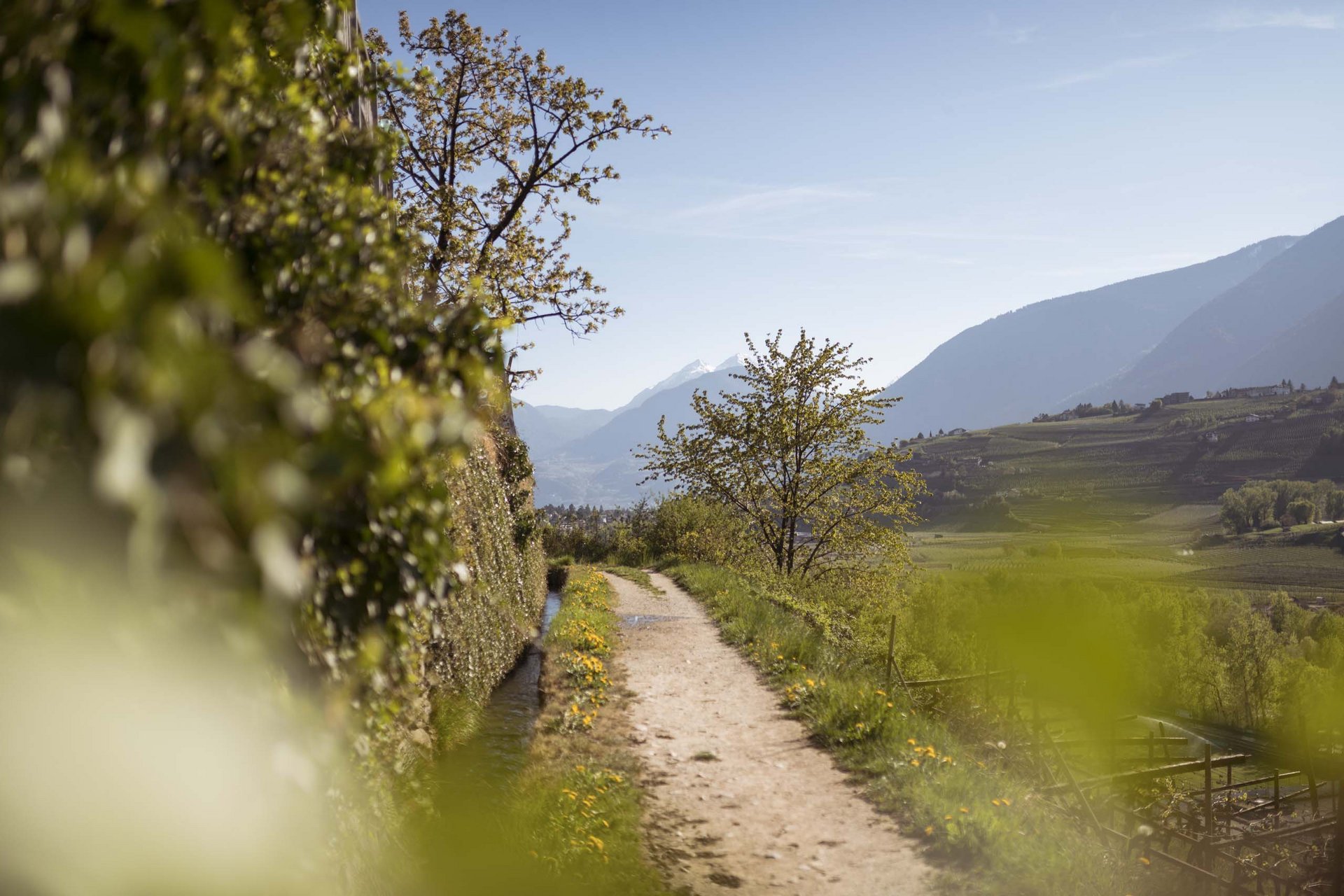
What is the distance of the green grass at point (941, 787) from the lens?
21.4ft

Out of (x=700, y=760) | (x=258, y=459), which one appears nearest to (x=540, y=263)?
(x=700, y=760)

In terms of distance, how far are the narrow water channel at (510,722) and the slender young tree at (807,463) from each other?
11307mm

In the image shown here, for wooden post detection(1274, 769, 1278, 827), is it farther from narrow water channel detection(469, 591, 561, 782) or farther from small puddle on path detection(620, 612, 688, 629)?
narrow water channel detection(469, 591, 561, 782)

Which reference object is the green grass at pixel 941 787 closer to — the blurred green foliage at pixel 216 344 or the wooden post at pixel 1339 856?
the blurred green foliage at pixel 216 344

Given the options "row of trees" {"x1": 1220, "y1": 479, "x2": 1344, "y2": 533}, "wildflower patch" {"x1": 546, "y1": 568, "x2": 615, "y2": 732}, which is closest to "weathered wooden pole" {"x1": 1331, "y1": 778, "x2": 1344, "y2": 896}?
"wildflower patch" {"x1": 546, "y1": 568, "x2": 615, "y2": 732}

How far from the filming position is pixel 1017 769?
37.4 feet

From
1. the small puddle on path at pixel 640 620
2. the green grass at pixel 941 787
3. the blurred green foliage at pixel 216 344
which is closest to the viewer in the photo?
the blurred green foliage at pixel 216 344

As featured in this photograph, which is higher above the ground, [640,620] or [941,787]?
[941,787]

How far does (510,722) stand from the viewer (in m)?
10.9

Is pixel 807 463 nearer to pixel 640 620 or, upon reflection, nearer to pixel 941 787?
pixel 640 620

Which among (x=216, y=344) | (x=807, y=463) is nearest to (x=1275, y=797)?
(x=807, y=463)

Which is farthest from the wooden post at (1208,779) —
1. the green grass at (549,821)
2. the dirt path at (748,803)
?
the green grass at (549,821)

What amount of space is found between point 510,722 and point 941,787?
6.07 metres

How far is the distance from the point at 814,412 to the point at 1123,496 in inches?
6083
